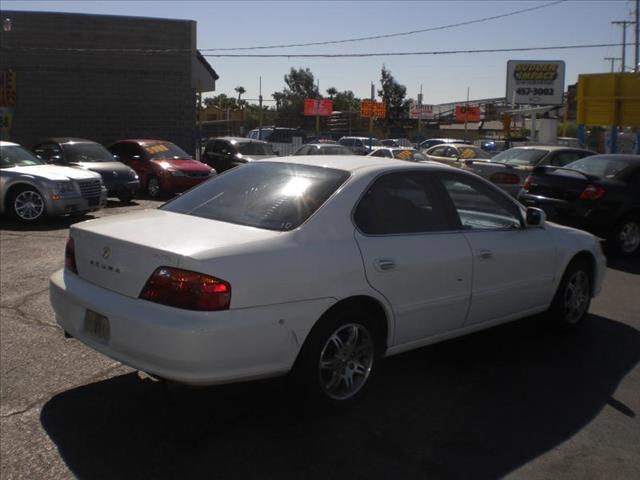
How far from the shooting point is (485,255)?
487cm

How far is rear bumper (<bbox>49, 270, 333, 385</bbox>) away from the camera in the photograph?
136 inches

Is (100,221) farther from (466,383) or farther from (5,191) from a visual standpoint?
(5,191)

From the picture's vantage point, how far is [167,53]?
2352 cm

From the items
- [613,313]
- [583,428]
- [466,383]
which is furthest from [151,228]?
[613,313]

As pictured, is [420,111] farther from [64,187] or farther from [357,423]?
[357,423]

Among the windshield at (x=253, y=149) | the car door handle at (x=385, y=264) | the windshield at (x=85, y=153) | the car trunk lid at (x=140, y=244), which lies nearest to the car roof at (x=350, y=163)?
the car door handle at (x=385, y=264)

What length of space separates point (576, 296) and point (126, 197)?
11246mm

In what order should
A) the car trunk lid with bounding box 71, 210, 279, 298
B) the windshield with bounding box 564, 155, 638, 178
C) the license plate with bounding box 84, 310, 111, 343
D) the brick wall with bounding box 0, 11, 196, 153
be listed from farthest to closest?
the brick wall with bounding box 0, 11, 196, 153, the windshield with bounding box 564, 155, 638, 178, the license plate with bounding box 84, 310, 111, 343, the car trunk lid with bounding box 71, 210, 279, 298

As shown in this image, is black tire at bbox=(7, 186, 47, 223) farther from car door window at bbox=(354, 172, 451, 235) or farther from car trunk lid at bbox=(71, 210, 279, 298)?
car door window at bbox=(354, 172, 451, 235)

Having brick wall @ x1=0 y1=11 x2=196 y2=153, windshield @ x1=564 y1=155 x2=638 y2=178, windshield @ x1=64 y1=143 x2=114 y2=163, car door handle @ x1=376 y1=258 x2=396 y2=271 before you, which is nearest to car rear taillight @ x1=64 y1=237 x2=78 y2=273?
car door handle @ x1=376 y1=258 x2=396 y2=271

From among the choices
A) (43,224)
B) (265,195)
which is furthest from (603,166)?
(43,224)

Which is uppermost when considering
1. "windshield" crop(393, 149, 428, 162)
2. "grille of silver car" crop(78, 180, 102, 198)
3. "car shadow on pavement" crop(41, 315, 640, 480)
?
"windshield" crop(393, 149, 428, 162)

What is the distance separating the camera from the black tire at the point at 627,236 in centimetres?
990

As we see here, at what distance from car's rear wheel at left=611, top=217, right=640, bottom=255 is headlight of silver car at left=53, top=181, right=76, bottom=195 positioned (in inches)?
340
